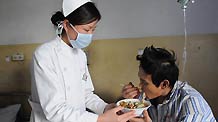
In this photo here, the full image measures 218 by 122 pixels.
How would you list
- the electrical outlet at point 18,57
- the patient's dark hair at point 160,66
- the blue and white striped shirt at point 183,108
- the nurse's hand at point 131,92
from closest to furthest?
the blue and white striped shirt at point 183,108, the patient's dark hair at point 160,66, the nurse's hand at point 131,92, the electrical outlet at point 18,57

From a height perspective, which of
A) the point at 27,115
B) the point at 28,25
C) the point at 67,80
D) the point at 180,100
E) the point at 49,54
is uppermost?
the point at 28,25

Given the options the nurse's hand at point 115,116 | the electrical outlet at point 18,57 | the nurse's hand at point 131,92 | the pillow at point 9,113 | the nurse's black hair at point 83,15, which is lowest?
the pillow at point 9,113

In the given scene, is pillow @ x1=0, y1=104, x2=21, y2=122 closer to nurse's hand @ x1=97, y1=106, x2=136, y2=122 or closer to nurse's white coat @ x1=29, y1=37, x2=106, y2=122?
nurse's white coat @ x1=29, y1=37, x2=106, y2=122

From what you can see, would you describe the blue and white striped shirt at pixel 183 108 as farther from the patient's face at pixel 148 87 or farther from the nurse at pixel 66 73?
the nurse at pixel 66 73

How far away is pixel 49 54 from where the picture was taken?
4.58 feet

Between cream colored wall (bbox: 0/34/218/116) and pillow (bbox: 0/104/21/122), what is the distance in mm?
245

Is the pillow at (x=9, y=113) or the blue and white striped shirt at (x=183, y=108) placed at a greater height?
the blue and white striped shirt at (x=183, y=108)

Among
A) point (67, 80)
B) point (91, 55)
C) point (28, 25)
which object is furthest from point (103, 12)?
point (67, 80)

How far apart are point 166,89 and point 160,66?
0.48ft

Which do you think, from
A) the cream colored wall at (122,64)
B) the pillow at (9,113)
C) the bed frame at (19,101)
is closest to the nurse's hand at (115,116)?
the cream colored wall at (122,64)

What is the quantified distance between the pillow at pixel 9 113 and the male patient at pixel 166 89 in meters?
1.64

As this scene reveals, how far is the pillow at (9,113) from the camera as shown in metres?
2.61

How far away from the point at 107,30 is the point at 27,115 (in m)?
1.25

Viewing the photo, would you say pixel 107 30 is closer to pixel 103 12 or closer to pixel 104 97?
pixel 103 12
